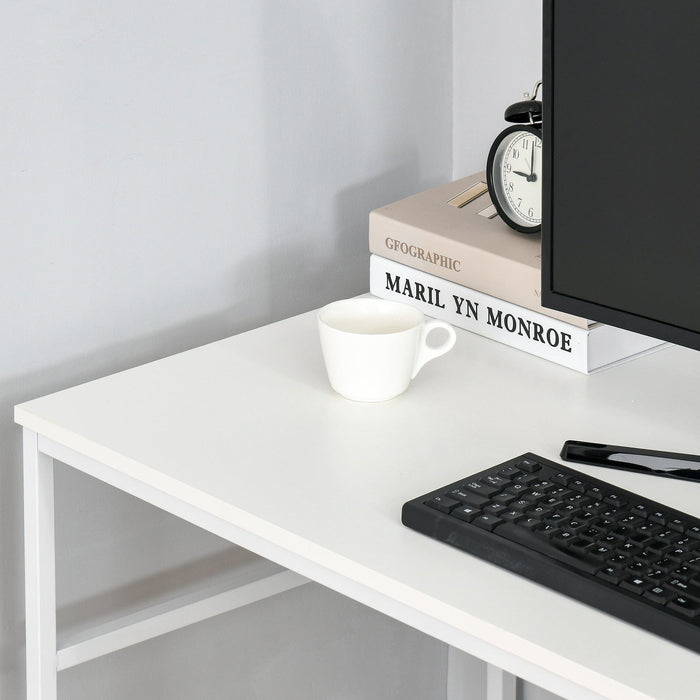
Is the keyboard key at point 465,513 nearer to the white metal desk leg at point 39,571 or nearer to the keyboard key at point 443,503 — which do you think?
the keyboard key at point 443,503

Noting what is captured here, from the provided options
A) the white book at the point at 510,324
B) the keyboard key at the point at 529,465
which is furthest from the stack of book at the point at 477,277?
the keyboard key at the point at 529,465

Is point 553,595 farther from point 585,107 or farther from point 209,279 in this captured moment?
point 209,279

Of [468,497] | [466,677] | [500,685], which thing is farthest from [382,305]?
[466,677]

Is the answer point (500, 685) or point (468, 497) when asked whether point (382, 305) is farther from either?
point (500, 685)

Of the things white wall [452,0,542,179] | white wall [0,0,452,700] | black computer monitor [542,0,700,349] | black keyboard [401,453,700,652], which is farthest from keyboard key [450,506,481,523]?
white wall [452,0,542,179]

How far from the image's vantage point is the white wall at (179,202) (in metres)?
1.15

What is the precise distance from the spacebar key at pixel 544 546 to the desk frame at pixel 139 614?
0.08 metres

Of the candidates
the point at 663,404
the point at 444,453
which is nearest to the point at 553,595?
the point at 444,453

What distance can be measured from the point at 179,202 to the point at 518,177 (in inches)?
13.6

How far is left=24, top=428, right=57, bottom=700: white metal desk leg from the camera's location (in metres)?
1.09

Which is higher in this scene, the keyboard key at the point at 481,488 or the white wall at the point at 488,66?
the white wall at the point at 488,66

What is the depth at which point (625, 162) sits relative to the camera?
94cm

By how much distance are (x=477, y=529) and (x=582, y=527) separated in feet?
0.23

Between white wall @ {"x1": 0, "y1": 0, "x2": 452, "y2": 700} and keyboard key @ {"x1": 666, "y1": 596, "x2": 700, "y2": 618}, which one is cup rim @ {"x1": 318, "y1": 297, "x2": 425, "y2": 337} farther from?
keyboard key @ {"x1": 666, "y1": 596, "x2": 700, "y2": 618}
